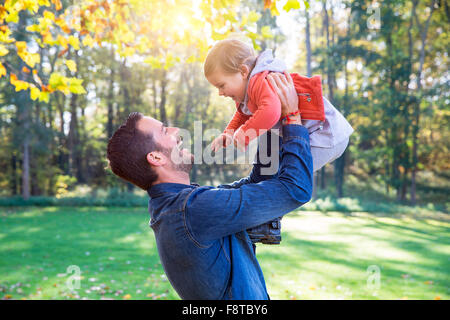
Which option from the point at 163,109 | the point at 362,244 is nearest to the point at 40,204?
the point at 163,109

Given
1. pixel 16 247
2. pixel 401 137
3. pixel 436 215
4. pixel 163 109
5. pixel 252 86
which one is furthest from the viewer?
pixel 163 109

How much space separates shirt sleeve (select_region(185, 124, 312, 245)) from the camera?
1461 mm

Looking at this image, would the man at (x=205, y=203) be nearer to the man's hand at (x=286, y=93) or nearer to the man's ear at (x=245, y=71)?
the man's hand at (x=286, y=93)

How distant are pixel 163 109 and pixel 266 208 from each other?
21.0 m

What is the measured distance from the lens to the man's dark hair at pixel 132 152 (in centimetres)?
162

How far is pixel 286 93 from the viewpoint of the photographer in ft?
5.65

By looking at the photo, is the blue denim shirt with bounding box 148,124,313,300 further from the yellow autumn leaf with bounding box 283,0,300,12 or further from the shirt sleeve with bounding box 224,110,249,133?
the yellow autumn leaf with bounding box 283,0,300,12

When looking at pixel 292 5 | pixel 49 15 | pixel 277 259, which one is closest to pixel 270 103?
pixel 292 5

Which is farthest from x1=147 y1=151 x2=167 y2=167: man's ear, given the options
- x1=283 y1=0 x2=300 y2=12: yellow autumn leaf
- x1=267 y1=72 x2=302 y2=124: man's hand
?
x1=283 y1=0 x2=300 y2=12: yellow autumn leaf

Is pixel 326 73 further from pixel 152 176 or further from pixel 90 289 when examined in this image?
pixel 152 176

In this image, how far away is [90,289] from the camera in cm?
619

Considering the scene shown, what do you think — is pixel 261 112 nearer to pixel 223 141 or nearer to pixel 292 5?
pixel 223 141

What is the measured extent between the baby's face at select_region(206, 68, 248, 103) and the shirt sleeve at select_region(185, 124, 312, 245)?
64 cm
